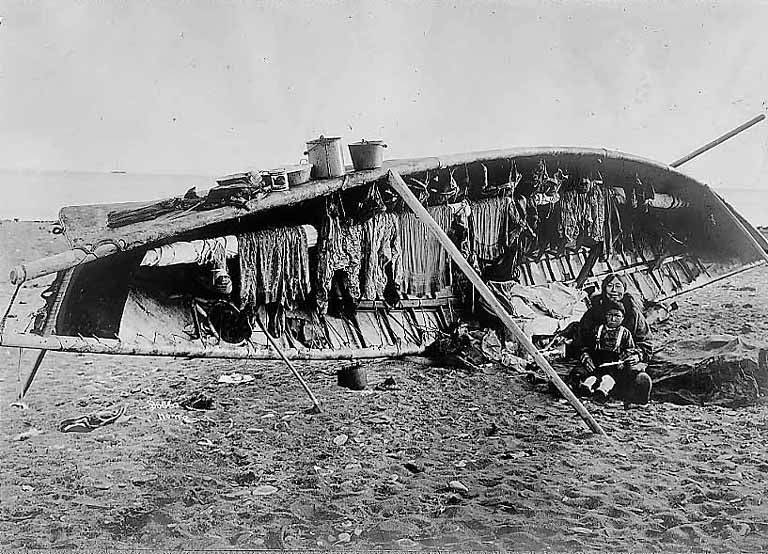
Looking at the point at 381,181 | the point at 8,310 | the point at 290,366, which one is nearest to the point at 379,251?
the point at 381,181

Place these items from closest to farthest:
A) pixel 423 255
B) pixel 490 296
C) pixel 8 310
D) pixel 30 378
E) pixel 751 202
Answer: pixel 8 310 → pixel 30 378 → pixel 490 296 → pixel 751 202 → pixel 423 255

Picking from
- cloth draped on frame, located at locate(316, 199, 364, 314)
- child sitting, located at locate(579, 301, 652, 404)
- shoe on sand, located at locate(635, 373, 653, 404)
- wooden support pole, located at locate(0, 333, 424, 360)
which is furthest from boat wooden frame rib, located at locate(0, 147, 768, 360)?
shoe on sand, located at locate(635, 373, 653, 404)

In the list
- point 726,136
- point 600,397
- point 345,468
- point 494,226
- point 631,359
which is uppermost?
point 726,136

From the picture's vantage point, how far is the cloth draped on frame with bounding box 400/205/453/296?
2.07 metres

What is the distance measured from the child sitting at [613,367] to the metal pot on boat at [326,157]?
3.10ft

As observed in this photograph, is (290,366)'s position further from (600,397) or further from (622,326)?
(622,326)

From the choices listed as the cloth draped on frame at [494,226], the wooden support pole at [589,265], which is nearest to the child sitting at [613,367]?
the wooden support pole at [589,265]

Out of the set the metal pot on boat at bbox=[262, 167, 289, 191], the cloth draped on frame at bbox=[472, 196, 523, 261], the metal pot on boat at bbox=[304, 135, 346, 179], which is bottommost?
the cloth draped on frame at bbox=[472, 196, 523, 261]

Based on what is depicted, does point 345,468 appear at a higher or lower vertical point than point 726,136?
lower

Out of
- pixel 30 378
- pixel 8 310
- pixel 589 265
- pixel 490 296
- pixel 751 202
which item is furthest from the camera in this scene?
pixel 589 265

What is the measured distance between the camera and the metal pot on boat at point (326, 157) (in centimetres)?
182

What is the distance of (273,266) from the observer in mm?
1929

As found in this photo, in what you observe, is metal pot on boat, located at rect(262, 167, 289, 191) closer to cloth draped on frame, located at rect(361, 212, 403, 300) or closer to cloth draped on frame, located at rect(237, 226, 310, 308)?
cloth draped on frame, located at rect(237, 226, 310, 308)

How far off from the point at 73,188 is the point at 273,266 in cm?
58
